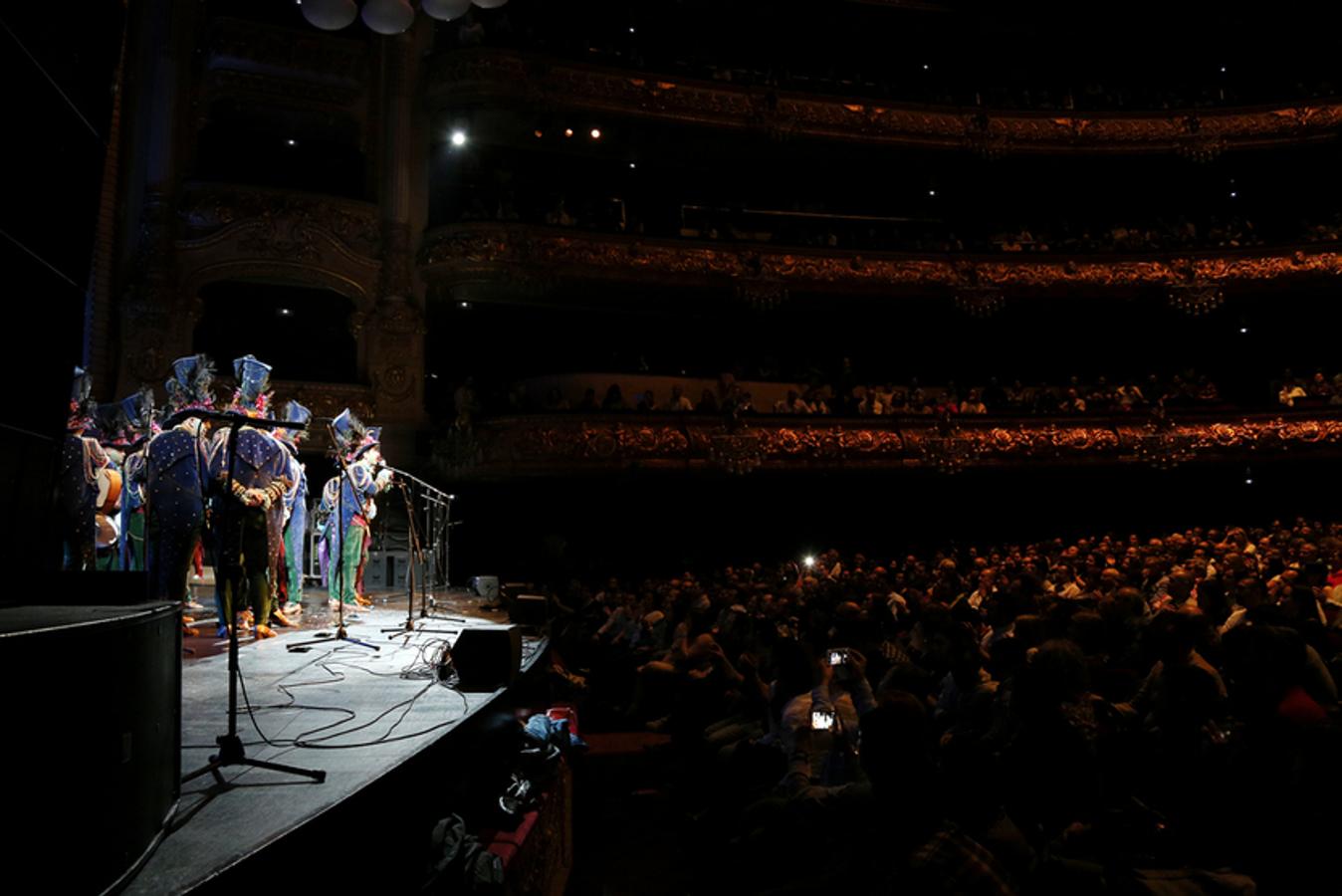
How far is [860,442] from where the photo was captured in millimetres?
16609

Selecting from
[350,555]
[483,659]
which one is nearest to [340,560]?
[350,555]

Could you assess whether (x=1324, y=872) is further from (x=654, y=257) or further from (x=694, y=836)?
(x=654, y=257)

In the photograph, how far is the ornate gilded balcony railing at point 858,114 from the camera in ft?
52.1

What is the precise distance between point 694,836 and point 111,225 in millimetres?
15339

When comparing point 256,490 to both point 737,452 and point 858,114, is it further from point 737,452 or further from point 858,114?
point 858,114

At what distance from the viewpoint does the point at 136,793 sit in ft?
7.70

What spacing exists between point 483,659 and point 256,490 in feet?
9.72

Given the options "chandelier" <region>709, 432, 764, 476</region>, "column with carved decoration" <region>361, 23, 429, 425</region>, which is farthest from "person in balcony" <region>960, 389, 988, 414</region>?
"column with carved decoration" <region>361, 23, 429, 425</region>

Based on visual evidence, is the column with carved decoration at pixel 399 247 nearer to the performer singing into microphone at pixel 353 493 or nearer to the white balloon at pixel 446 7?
the performer singing into microphone at pixel 353 493

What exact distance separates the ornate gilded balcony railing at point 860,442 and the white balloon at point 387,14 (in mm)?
9302

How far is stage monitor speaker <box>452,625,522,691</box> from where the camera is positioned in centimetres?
504

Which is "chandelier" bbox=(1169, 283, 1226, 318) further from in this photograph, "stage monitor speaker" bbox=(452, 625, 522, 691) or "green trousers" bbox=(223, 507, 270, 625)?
"green trousers" bbox=(223, 507, 270, 625)

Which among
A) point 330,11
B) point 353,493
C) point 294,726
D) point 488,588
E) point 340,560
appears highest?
point 330,11

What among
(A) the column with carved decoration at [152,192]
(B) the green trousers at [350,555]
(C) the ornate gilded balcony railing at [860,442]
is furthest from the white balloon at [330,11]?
(A) the column with carved decoration at [152,192]
